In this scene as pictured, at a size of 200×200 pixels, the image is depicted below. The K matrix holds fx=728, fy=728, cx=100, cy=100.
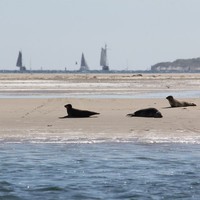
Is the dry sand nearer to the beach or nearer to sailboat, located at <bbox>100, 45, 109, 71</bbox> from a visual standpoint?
the beach

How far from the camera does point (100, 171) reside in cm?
1105

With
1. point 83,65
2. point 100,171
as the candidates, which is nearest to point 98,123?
point 100,171

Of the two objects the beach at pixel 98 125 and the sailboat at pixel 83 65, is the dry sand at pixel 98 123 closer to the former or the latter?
the beach at pixel 98 125

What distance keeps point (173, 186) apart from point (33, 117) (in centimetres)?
1021

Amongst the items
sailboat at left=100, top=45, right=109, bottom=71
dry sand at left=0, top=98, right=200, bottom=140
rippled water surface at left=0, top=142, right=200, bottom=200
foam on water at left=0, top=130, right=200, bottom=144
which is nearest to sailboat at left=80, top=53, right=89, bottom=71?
sailboat at left=100, top=45, right=109, bottom=71

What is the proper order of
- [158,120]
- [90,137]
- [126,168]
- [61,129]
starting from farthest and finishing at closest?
[158,120]
[61,129]
[90,137]
[126,168]

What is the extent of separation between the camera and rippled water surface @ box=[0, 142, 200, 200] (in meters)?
9.55

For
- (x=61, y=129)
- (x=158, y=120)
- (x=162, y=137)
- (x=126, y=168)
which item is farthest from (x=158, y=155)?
(x=158, y=120)

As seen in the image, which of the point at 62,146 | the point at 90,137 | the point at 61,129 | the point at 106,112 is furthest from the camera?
the point at 106,112

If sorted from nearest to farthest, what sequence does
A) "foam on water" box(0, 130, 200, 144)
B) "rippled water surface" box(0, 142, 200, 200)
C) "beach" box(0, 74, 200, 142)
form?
"rippled water surface" box(0, 142, 200, 200), "foam on water" box(0, 130, 200, 144), "beach" box(0, 74, 200, 142)

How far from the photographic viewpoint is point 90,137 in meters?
15.4

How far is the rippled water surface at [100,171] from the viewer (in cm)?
955

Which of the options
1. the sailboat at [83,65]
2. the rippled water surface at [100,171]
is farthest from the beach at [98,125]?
the sailboat at [83,65]

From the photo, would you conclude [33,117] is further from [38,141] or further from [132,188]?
[132,188]
